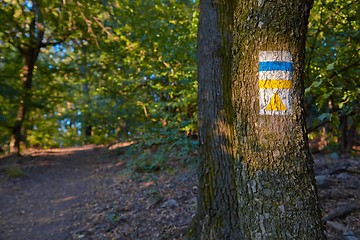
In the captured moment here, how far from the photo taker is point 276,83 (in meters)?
1.97

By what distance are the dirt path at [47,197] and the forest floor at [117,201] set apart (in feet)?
0.05

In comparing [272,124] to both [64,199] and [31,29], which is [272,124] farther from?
[31,29]

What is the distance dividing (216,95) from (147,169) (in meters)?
5.83

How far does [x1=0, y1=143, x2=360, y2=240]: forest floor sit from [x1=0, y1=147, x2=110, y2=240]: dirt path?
0.05ft

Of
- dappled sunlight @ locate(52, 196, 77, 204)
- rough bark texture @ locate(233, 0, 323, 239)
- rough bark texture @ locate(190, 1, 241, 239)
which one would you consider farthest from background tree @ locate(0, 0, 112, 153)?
rough bark texture @ locate(233, 0, 323, 239)

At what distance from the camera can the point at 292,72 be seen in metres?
2.00

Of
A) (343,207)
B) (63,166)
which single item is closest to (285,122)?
(343,207)

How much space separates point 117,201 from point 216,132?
4157mm

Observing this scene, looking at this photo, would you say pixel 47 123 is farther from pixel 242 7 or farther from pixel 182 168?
pixel 242 7

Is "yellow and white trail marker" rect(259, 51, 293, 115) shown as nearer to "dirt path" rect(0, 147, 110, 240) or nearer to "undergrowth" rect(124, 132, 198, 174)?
"dirt path" rect(0, 147, 110, 240)

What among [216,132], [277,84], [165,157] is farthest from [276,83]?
[165,157]

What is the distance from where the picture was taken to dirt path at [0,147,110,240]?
19.0 ft

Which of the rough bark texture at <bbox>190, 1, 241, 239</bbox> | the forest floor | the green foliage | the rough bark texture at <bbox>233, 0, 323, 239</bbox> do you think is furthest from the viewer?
the forest floor

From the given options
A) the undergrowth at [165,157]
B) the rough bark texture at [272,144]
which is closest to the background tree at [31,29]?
the undergrowth at [165,157]
